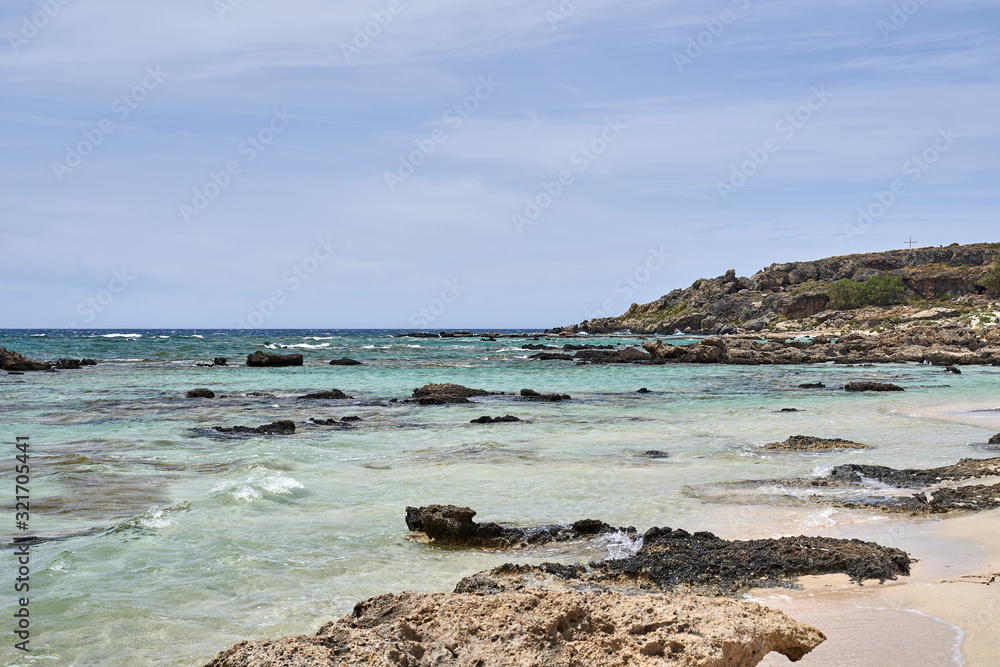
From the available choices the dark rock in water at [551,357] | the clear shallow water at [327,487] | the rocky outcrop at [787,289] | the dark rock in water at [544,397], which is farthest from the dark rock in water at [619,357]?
the rocky outcrop at [787,289]

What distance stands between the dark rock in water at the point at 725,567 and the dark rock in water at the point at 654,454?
21.7 ft

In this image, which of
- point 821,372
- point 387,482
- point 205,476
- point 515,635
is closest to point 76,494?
point 205,476

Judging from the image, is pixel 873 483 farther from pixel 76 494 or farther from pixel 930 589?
pixel 76 494

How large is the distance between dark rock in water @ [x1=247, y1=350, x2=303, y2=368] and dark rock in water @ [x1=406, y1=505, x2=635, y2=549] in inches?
1426

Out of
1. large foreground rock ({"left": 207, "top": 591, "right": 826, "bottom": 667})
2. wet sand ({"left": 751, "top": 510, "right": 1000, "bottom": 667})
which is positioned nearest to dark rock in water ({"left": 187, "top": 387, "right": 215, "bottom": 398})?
wet sand ({"left": 751, "top": 510, "right": 1000, "bottom": 667})

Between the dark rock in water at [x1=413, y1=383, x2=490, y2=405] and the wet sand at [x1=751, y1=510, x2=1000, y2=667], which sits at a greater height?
the wet sand at [x1=751, y1=510, x2=1000, y2=667]

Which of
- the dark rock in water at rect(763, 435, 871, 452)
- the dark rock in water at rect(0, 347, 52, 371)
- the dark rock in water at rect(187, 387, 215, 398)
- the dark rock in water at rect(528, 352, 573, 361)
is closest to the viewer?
the dark rock in water at rect(763, 435, 871, 452)

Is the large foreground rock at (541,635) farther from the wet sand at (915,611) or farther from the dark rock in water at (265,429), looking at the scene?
the dark rock in water at (265,429)

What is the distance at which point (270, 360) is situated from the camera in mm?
42188

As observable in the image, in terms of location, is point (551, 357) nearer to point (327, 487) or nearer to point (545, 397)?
point (545, 397)

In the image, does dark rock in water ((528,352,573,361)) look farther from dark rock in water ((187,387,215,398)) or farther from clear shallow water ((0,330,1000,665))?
dark rock in water ((187,387,215,398))

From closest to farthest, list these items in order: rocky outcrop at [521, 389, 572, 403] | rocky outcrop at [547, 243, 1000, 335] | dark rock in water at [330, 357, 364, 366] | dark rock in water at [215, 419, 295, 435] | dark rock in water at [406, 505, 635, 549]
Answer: dark rock in water at [406, 505, 635, 549]
dark rock in water at [215, 419, 295, 435]
rocky outcrop at [521, 389, 572, 403]
dark rock in water at [330, 357, 364, 366]
rocky outcrop at [547, 243, 1000, 335]

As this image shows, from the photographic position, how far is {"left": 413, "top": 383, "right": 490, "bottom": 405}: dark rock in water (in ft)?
78.5

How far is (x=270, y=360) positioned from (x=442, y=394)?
20.6m
